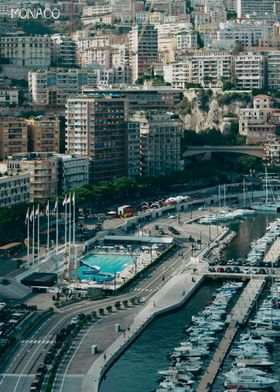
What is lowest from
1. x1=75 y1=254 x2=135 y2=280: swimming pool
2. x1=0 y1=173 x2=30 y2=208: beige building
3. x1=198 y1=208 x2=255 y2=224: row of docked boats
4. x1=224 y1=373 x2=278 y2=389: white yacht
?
x1=224 y1=373 x2=278 y2=389: white yacht

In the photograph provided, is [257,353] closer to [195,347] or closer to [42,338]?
[195,347]

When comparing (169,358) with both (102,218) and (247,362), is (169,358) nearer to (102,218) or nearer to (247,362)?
(247,362)

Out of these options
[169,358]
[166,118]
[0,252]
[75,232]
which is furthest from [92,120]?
[169,358]

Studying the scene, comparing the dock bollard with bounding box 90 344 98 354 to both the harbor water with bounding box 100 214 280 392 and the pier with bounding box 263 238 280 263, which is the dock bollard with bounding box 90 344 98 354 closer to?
the harbor water with bounding box 100 214 280 392

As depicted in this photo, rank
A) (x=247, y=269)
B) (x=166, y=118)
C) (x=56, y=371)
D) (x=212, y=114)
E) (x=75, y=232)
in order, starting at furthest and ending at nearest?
(x=212, y=114), (x=166, y=118), (x=75, y=232), (x=247, y=269), (x=56, y=371)

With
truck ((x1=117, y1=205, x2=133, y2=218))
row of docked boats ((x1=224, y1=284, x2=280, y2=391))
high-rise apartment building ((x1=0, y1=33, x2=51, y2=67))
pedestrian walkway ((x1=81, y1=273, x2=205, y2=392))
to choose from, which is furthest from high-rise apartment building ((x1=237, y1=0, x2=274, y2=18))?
row of docked boats ((x1=224, y1=284, x2=280, y2=391))

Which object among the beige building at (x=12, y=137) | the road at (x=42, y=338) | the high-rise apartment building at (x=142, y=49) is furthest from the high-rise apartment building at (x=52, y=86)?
the road at (x=42, y=338)

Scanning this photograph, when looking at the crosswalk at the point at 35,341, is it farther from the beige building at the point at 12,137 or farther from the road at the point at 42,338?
the beige building at the point at 12,137
